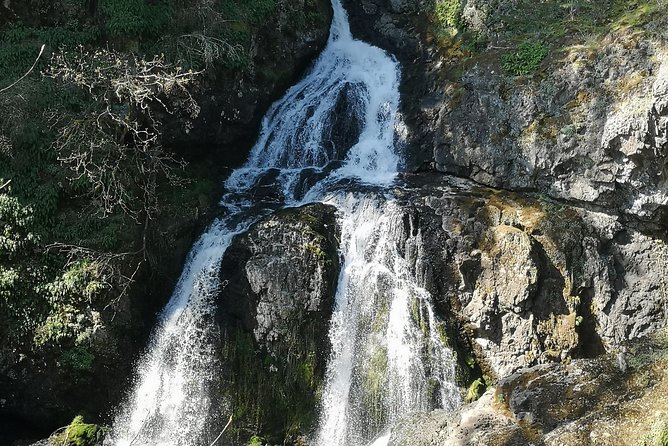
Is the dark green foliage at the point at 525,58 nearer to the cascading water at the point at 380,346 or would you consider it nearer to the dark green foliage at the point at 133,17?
the cascading water at the point at 380,346

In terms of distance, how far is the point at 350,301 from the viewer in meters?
10.2

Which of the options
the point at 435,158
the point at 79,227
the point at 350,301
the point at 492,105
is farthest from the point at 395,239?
the point at 79,227

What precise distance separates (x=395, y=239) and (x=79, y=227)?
5.85 meters

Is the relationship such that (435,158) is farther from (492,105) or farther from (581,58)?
A: (581,58)

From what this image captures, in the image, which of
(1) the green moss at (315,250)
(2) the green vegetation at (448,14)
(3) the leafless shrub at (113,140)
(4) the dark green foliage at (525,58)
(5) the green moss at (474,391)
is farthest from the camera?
(2) the green vegetation at (448,14)

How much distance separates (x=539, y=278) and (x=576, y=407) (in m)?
4.12

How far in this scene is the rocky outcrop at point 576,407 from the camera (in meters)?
5.64

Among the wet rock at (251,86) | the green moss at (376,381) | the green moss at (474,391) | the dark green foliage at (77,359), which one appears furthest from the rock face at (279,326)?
the wet rock at (251,86)

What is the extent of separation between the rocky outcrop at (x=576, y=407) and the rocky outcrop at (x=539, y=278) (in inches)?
105

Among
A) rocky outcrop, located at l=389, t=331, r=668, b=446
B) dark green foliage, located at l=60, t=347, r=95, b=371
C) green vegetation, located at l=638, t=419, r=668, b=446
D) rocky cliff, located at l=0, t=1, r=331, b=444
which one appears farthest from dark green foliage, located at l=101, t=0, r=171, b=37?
green vegetation, located at l=638, t=419, r=668, b=446

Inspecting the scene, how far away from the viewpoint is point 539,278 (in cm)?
1009

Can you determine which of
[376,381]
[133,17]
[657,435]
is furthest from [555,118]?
[133,17]

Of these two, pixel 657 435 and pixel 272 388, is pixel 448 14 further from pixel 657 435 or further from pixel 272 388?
pixel 657 435

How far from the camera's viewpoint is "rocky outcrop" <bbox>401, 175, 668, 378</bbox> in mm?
10008
